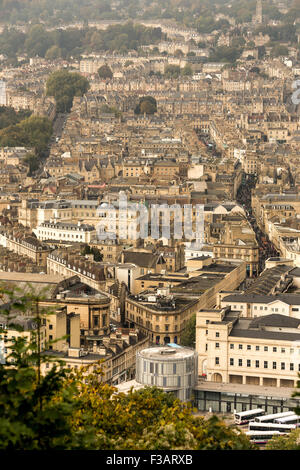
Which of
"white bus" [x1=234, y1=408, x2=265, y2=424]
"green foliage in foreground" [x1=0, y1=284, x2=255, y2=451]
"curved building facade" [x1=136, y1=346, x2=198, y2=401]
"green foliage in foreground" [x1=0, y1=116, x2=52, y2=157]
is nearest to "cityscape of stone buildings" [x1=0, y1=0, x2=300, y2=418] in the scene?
"curved building facade" [x1=136, y1=346, x2=198, y2=401]

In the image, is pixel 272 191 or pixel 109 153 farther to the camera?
pixel 109 153

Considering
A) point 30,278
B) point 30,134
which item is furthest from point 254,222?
point 30,134

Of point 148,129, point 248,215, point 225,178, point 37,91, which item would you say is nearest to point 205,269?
point 248,215

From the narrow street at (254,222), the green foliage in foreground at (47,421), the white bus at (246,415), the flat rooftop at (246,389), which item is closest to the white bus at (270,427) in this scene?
the white bus at (246,415)

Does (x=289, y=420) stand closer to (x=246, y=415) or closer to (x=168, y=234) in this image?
(x=246, y=415)

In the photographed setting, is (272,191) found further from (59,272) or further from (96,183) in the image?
(59,272)

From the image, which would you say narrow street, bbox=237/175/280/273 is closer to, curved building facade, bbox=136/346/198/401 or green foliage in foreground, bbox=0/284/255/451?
curved building facade, bbox=136/346/198/401
